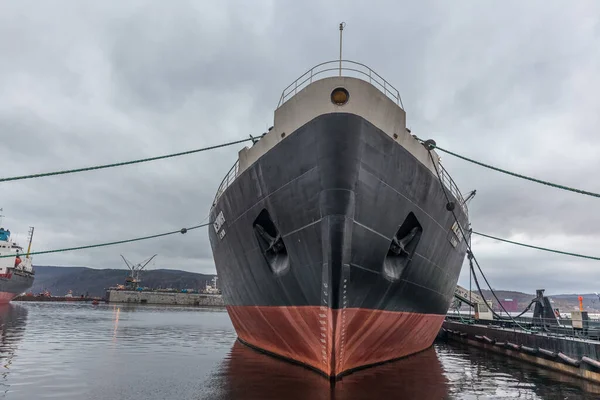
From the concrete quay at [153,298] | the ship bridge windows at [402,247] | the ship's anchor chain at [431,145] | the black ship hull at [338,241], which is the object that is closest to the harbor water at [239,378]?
the black ship hull at [338,241]

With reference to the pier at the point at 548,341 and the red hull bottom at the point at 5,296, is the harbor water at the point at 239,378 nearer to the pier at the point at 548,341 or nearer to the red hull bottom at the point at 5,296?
the pier at the point at 548,341

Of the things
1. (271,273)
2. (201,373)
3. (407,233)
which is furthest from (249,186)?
(201,373)

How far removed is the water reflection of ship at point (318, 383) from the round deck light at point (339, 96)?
588cm

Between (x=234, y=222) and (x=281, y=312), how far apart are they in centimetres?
306

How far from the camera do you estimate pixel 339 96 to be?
26.4 feet

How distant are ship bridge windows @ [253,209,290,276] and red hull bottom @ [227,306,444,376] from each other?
3.43ft

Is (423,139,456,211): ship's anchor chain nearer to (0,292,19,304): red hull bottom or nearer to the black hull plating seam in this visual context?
the black hull plating seam

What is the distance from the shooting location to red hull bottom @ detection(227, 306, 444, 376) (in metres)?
7.58

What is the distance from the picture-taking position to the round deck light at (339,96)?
8008 millimetres

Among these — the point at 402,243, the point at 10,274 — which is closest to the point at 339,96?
the point at 402,243

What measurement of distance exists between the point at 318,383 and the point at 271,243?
10.7ft

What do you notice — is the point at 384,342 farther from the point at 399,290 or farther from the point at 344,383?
the point at 344,383

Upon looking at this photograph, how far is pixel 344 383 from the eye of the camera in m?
7.61

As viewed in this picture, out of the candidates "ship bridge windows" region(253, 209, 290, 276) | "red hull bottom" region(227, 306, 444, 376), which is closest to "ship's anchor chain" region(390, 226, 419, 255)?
"red hull bottom" region(227, 306, 444, 376)
